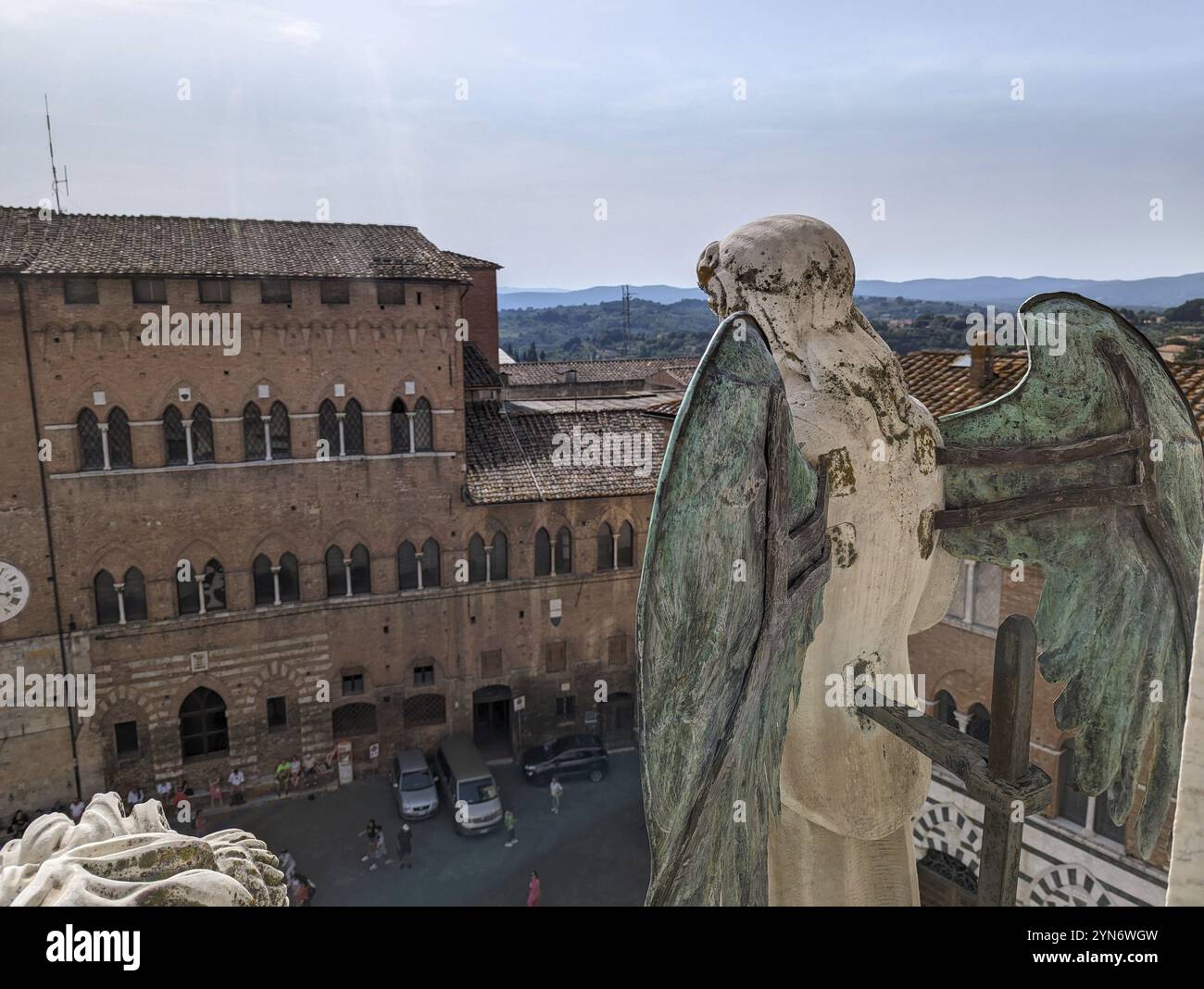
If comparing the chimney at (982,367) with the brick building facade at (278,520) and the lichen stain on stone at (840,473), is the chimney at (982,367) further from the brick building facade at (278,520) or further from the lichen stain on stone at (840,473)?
the lichen stain on stone at (840,473)

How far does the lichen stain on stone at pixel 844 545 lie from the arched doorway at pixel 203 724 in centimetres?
2366

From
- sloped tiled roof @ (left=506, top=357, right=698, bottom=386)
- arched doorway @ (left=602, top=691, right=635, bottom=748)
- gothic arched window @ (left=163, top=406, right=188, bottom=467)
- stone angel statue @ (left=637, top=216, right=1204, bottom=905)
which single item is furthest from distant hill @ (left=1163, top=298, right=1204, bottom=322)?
stone angel statue @ (left=637, top=216, right=1204, bottom=905)

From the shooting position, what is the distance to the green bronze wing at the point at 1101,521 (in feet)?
12.3

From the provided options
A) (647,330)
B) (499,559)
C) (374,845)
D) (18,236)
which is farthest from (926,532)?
(647,330)

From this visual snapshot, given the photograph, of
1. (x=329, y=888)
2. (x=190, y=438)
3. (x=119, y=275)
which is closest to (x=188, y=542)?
(x=190, y=438)

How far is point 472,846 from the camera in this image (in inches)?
883

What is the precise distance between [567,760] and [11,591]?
14.4 metres

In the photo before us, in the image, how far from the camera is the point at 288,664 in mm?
24516

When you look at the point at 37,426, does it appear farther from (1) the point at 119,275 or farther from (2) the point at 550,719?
(2) the point at 550,719

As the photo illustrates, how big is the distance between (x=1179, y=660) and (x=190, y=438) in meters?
23.0

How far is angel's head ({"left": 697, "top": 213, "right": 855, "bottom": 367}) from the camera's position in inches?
136

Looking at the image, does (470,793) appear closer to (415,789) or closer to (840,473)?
(415,789)

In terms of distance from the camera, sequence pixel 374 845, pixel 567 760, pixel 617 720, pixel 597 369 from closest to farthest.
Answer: pixel 374 845, pixel 567 760, pixel 617 720, pixel 597 369

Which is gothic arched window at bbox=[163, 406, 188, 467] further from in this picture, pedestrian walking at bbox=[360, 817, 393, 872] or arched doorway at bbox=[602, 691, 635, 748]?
arched doorway at bbox=[602, 691, 635, 748]
